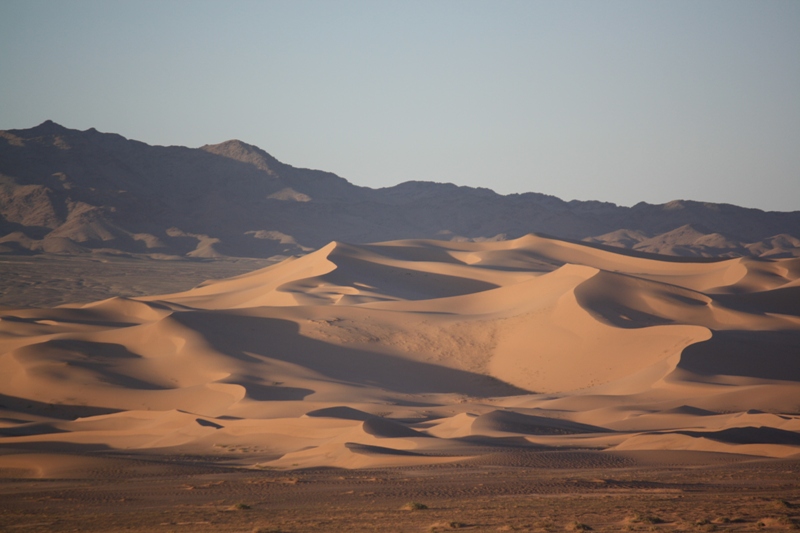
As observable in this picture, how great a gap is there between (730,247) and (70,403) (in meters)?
97.7

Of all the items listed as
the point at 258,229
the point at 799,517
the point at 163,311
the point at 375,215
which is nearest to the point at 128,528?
the point at 799,517

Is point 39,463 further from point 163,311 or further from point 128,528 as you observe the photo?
point 163,311

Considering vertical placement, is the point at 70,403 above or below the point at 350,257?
below

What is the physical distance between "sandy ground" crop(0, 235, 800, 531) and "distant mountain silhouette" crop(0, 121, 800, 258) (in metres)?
61.1

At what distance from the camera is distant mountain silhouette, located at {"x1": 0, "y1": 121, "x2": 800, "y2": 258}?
99938 mm

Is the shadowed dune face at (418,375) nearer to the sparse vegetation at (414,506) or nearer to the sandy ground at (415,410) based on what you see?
the sandy ground at (415,410)

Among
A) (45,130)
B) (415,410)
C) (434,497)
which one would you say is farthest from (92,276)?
(45,130)

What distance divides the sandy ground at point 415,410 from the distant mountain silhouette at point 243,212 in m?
61.1

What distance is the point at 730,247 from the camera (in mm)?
106938

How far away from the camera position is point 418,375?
2773 cm

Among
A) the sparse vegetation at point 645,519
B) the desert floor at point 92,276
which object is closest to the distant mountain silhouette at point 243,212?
the desert floor at point 92,276

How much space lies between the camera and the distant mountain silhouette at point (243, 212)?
99.9m

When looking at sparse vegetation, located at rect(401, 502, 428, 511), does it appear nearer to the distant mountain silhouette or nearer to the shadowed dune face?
the shadowed dune face

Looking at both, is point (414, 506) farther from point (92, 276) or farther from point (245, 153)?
point (245, 153)
